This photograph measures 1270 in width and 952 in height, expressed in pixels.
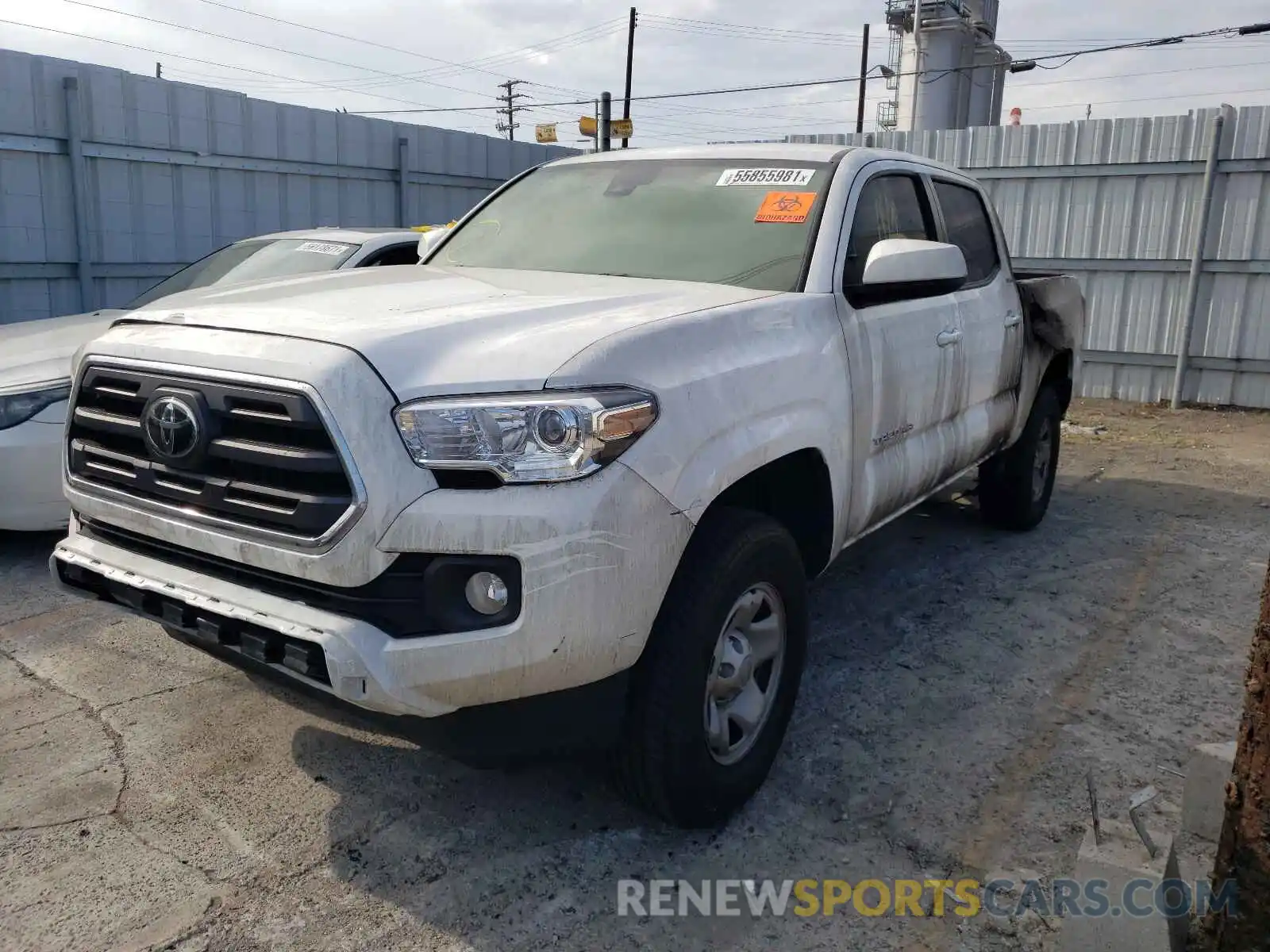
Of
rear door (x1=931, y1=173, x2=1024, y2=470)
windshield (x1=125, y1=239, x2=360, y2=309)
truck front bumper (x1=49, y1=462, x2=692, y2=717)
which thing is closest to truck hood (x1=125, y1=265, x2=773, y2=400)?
truck front bumper (x1=49, y1=462, x2=692, y2=717)

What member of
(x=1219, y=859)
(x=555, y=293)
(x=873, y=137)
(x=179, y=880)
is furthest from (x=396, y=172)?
(x=1219, y=859)

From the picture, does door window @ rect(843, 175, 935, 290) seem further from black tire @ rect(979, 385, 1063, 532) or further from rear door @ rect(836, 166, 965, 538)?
black tire @ rect(979, 385, 1063, 532)

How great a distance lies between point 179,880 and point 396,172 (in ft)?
36.6

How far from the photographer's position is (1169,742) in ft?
11.5

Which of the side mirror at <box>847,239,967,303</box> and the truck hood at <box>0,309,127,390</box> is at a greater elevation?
the side mirror at <box>847,239,967,303</box>

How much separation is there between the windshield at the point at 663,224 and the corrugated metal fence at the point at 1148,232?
7.29m

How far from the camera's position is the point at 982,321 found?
477 cm

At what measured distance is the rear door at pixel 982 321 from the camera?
4.66m

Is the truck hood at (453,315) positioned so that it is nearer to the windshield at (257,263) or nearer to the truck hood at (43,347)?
the truck hood at (43,347)

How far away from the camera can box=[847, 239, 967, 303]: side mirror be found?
3.41 m

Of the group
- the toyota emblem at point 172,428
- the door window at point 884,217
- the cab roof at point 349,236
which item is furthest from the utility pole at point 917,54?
the toyota emblem at point 172,428

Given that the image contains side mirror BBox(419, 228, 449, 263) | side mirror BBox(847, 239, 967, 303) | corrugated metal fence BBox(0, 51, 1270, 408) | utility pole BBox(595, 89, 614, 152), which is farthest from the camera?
utility pole BBox(595, 89, 614, 152)

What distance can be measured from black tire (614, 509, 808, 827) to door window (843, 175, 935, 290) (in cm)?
114

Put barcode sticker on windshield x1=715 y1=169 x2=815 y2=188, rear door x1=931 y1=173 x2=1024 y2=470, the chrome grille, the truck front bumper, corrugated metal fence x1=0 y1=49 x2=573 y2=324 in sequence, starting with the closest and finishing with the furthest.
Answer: the truck front bumper
the chrome grille
barcode sticker on windshield x1=715 y1=169 x2=815 y2=188
rear door x1=931 y1=173 x2=1024 y2=470
corrugated metal fence x1=0 y1=49 x2=573 y2=324
